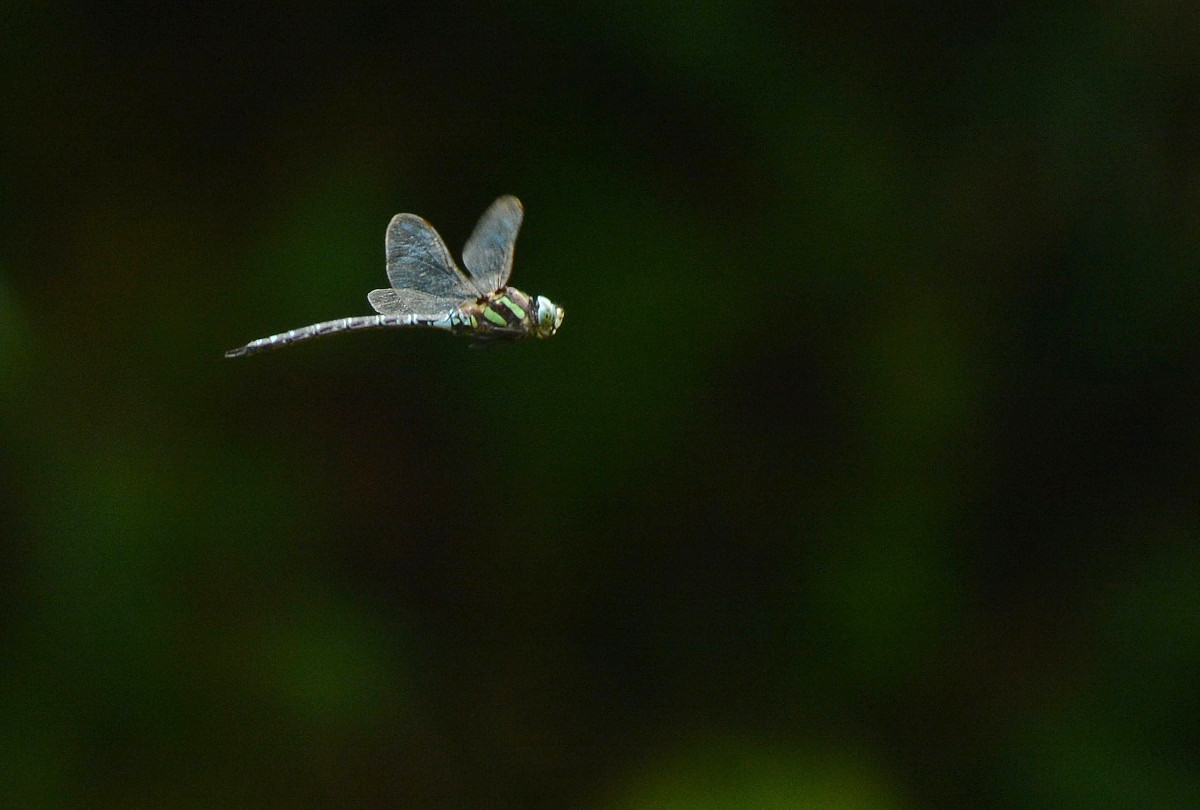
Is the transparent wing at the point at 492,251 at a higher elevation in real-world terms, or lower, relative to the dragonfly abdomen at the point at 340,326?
higher

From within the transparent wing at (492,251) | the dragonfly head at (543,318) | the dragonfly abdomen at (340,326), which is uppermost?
the transparent wing at (492,251)

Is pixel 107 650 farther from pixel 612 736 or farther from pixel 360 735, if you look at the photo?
pixel 612 736

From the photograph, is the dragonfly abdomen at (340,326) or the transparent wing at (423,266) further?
the transparent wing at (423,266)

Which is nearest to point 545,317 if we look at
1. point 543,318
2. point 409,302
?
point 543,318

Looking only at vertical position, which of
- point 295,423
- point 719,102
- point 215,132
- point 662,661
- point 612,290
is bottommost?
point 662,661

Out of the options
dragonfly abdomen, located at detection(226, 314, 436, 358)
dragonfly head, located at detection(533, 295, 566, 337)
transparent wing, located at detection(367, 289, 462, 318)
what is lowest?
dragonfly abdomen, located at detection(226, 314, 436, 358)

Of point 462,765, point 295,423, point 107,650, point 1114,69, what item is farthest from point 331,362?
point 1114,69
